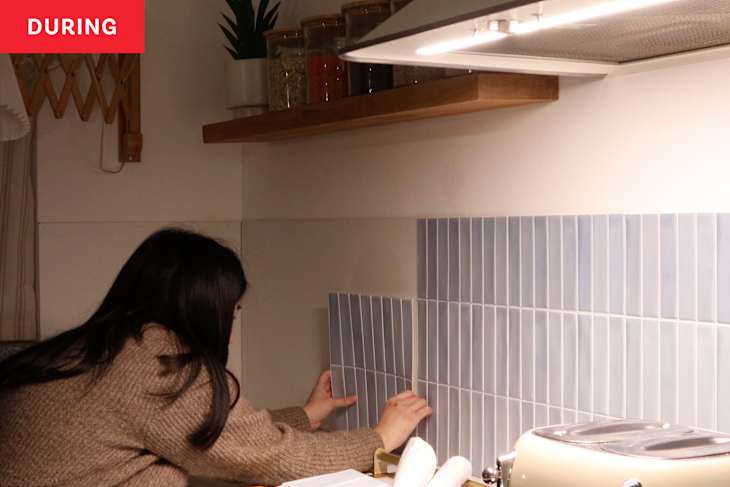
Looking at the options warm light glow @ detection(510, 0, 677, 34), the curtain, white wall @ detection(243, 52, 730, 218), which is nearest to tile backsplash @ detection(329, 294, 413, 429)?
white wall @ detection(243, 52, 730, 218)

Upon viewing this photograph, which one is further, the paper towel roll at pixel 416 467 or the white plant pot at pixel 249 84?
the white plant pot at pixel 249 84

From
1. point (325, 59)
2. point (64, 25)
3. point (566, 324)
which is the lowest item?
point (566, 324)

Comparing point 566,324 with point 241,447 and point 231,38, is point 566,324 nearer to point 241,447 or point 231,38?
point 241,447

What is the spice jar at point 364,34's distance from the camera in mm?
1960

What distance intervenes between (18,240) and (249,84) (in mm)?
702

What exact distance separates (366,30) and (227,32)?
2.44ft

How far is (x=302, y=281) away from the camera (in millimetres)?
2557

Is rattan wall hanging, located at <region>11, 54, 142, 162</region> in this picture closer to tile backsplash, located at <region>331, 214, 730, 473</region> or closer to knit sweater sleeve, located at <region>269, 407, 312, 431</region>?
knit sweater sleeve, located at <region>269, 407, 312, 431</region>

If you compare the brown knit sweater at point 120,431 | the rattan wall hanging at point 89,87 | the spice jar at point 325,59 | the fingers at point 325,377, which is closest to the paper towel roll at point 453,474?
the brown knit sweater at point 120,431

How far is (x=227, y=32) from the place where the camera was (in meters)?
2.63

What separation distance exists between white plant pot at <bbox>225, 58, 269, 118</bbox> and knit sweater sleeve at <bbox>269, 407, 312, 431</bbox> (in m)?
0.75

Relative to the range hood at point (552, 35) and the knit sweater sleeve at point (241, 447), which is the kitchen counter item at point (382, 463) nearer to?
the knit sweater sleeve at point (241, 447)

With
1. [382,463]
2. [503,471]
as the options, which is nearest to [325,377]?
[382,463]

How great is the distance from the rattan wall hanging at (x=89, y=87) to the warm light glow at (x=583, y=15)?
1.55 metres
